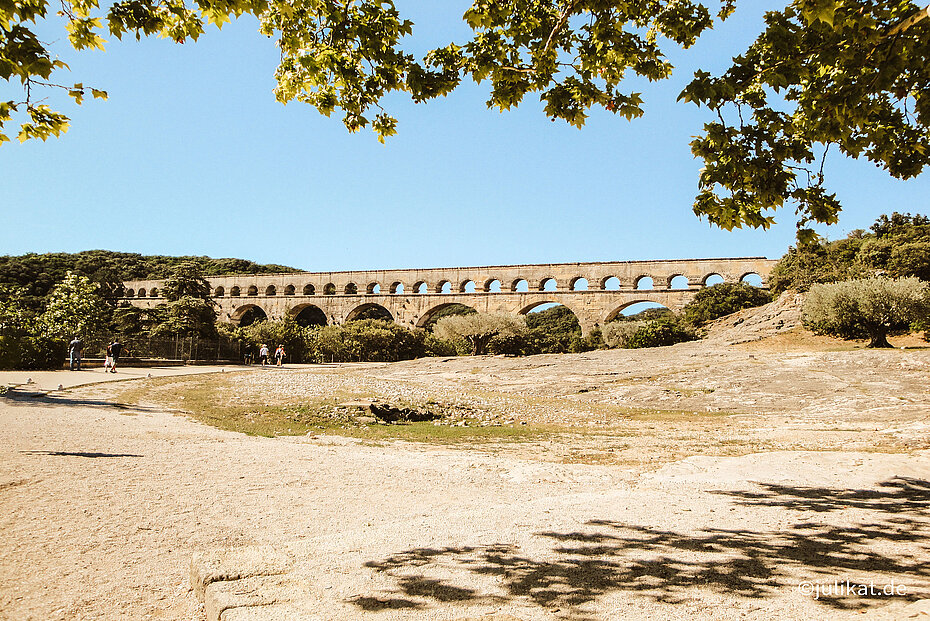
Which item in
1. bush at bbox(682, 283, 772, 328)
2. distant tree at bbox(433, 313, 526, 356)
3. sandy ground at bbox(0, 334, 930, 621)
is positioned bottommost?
sandy ground at bbox(0, 334, 930, 621)

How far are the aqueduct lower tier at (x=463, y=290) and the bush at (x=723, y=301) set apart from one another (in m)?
4.18

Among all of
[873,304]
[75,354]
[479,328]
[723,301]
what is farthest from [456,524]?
[723,301]

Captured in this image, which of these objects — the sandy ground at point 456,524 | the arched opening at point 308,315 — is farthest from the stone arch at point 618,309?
the sandy ground at point 456,524

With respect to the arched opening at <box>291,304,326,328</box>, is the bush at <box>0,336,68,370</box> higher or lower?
lower

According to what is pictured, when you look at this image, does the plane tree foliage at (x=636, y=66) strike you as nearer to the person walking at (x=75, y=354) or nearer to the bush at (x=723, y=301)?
the person walking at (x=75, y=354)

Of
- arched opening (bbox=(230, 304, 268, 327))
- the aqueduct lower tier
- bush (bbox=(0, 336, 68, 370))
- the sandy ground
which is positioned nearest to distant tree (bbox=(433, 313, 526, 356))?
the aqueduct lower tier

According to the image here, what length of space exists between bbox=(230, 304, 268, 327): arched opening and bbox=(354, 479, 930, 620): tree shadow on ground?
48.9m

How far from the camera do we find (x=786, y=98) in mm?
4820

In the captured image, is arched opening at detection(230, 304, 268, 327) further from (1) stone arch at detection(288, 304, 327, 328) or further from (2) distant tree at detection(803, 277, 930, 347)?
(2) distant tree at detection(803, 277, 930, 347)

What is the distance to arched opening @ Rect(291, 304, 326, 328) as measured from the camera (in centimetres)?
4706

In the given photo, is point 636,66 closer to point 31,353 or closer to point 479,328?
point 31,353

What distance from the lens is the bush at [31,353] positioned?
1532 centimetres

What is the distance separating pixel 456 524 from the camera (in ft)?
10.0

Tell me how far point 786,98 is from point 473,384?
12.7m
